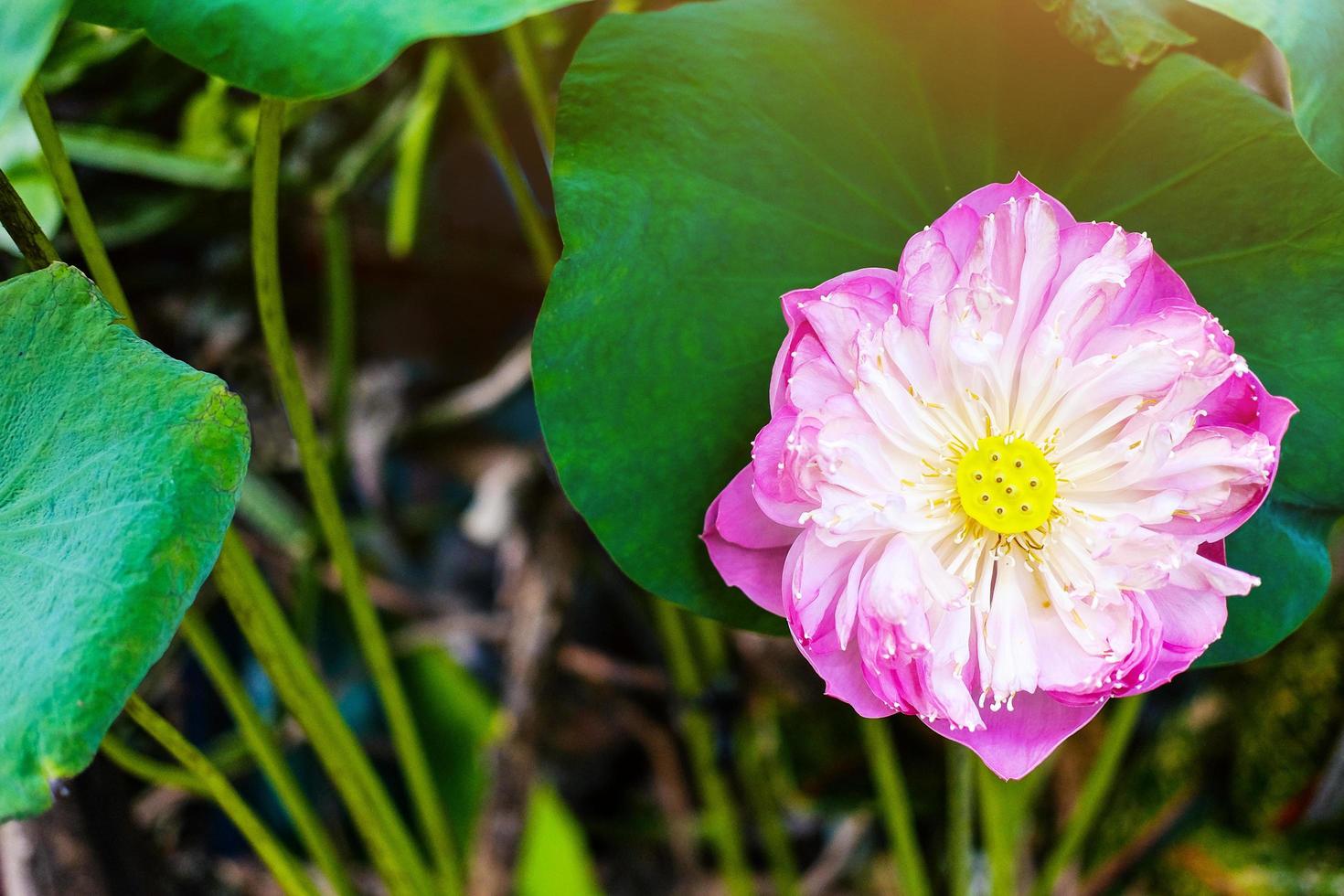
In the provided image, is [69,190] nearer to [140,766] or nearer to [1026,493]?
[140,766]

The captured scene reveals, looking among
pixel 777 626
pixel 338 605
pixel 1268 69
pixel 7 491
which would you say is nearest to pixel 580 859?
pixel 338 605

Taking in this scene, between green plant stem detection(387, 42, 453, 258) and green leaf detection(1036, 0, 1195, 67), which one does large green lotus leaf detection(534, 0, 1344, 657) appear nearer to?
green leaf detection(1036, 0, 1195, 67)

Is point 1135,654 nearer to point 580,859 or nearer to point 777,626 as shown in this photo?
point 777,626

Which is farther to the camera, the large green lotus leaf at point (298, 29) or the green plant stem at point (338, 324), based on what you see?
the green plant stem at point (338, 324)

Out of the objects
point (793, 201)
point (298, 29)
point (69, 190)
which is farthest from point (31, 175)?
point (793, 201)

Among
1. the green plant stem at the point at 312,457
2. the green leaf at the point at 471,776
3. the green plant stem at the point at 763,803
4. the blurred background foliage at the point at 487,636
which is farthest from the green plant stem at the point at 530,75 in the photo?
the green leaf at the point at 471,776

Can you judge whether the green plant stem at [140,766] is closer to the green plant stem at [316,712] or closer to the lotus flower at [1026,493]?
the green plant stem at [316,712]

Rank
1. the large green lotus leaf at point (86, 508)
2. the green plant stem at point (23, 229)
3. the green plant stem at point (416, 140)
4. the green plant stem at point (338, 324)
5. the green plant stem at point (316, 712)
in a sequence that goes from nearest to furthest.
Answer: the large green lotus leaf at point (86, 508), the green plant stem at point (23, 229), the green plant stem at point (316, 712), the green plant stem at point (416, 140), the green plant stem at point (338, 324)
